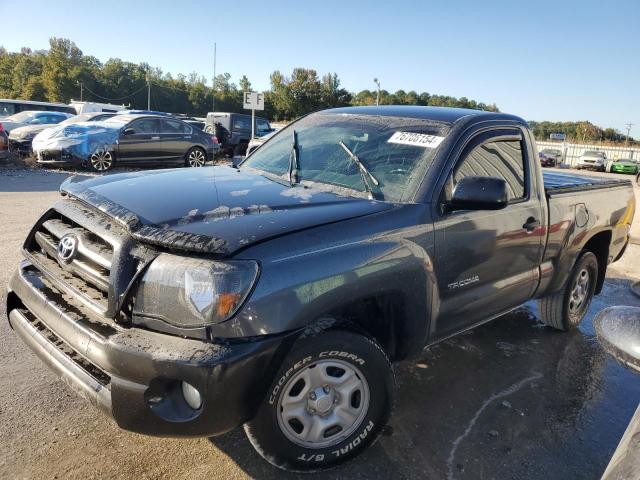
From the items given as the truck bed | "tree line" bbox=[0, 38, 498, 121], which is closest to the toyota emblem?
the truck bed

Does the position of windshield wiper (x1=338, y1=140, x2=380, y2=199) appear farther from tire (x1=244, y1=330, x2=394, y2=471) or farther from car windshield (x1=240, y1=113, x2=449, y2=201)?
tire (x1=244, y1=330, x2=394, y2=471)

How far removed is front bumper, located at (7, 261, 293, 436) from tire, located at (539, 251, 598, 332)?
126 inches

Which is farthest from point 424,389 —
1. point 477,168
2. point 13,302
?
point 13,302

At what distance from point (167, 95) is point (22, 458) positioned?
7390 cm

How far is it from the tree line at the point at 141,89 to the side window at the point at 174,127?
126ft

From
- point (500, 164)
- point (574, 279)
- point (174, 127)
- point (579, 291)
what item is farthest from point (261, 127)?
point (500, 164)

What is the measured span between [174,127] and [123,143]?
164 cm

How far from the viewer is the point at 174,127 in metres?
14.4

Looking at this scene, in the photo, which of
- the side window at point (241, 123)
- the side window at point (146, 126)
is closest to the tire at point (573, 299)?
the side window at point (146, 126)

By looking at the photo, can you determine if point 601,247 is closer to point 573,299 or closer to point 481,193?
point 573,299

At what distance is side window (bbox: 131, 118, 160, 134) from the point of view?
13.6 meters

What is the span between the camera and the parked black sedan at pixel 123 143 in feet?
41.8

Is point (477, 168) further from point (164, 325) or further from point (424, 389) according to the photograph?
point (164, 325)

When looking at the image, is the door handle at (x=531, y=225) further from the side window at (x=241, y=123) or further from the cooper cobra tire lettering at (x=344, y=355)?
the side window at (x=241, y=123)
